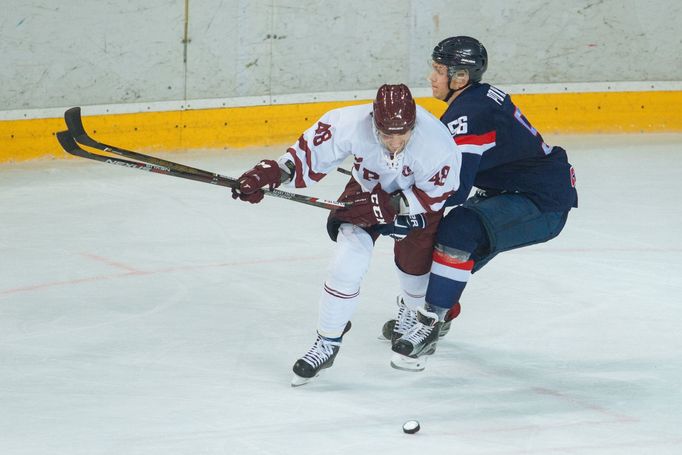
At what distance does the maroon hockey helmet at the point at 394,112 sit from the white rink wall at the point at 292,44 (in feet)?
11.5

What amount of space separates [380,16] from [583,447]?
4.47 m

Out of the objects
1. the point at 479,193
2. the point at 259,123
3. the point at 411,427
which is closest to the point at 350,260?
the point at 411,427

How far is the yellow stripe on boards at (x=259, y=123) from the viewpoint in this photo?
6.39 meters

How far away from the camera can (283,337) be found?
3859mm

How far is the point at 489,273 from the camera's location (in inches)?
182

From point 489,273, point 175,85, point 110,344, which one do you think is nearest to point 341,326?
point 110,344

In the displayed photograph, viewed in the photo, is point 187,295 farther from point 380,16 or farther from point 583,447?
point 380,16

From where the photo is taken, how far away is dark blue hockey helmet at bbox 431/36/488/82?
370cm

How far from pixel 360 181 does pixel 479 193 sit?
596mm

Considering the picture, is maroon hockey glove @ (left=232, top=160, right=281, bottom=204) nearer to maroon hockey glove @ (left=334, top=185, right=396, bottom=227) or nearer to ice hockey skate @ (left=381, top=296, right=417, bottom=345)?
maroon hockey glove @ (left=334, top=185, right=396, bottom=227)

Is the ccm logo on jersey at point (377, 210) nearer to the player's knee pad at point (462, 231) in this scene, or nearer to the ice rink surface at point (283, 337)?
the player's knee pad at point (462, 231)

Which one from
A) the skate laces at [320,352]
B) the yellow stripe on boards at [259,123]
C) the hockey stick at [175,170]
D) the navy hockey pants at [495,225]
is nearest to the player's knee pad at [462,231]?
the navy hockey pants at [495,225]

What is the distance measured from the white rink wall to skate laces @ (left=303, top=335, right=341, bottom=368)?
3405 mm

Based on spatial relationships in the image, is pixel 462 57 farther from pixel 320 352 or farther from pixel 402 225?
pixel 320 352
